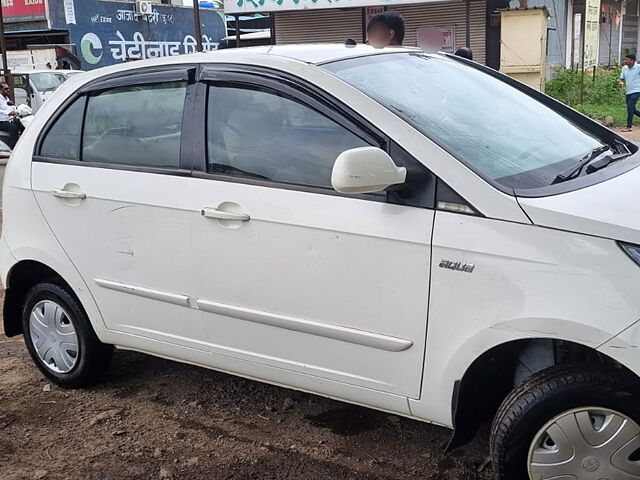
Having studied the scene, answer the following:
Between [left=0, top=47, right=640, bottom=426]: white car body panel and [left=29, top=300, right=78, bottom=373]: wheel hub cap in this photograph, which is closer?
[left=0, top=47, right=640, bottom=426]: white car body panel

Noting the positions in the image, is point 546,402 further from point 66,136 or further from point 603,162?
point 66,136

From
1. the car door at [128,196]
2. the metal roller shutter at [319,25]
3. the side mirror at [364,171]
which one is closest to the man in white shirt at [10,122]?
the metal roller shutter at [319,25]

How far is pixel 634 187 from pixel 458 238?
718mm

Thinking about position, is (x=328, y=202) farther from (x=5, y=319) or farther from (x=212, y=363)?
(x=5, y=319)

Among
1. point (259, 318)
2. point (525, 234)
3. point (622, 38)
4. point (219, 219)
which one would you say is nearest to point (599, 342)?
point (525, 234)

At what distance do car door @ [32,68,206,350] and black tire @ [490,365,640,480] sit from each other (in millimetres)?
1446

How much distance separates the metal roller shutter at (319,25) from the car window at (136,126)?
1386cm

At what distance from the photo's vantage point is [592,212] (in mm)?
2488

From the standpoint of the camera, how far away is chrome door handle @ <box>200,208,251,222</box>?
3129mm

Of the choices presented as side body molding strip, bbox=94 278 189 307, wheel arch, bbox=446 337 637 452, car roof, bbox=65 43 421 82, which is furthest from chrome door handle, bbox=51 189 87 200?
wheel arch, bbox=446 337 637 452

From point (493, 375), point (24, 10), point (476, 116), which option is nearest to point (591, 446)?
point (493, 375)

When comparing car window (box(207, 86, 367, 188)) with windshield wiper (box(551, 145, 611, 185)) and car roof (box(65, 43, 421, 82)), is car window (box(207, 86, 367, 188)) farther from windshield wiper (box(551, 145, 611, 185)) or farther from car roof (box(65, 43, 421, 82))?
windshield wiper (box(551, 145, 611, 185))

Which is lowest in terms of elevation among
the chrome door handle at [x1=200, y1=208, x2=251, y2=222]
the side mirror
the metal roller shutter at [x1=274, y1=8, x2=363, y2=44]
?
the chrome door handle at [x1=200, y1=208, x2=251, y2=222]

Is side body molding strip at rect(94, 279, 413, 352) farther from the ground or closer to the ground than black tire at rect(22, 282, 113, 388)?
farther from the ground
